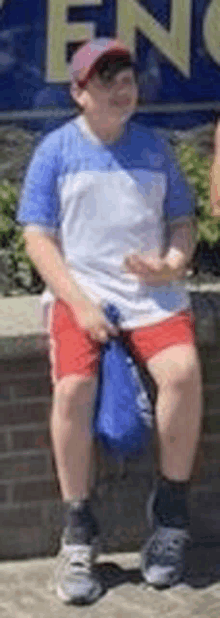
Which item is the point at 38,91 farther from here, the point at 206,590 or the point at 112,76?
the point at 206,590

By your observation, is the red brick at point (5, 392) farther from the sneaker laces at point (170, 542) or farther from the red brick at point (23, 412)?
the sneaker laces at point (170, 542)

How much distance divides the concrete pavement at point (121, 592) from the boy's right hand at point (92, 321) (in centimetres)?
90

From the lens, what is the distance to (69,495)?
5.89m

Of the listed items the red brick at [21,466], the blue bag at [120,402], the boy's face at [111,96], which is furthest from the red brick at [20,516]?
the boy's face at [111,96]

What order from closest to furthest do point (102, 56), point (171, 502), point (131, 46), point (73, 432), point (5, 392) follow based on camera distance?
point (102, 56) → point (73, 432) → point (171, 502) → point (5, 392) → point (131, 46)

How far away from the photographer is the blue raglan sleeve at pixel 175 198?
18.9ft

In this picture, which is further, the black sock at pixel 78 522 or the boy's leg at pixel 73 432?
the black sock at pixel 78 522

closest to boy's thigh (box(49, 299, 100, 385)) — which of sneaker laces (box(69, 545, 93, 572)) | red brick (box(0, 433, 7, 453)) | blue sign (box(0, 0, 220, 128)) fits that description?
red brick (box(0, 433, 7, 453))

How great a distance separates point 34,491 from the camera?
20.5 ft

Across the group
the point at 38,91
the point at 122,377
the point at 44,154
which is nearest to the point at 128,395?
the point at 122,377

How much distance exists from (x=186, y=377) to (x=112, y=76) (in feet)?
3.16

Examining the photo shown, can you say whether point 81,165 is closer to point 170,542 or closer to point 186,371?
point 186,371

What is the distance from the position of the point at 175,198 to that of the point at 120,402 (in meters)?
0.67

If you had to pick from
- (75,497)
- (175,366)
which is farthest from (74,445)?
(175,366)
